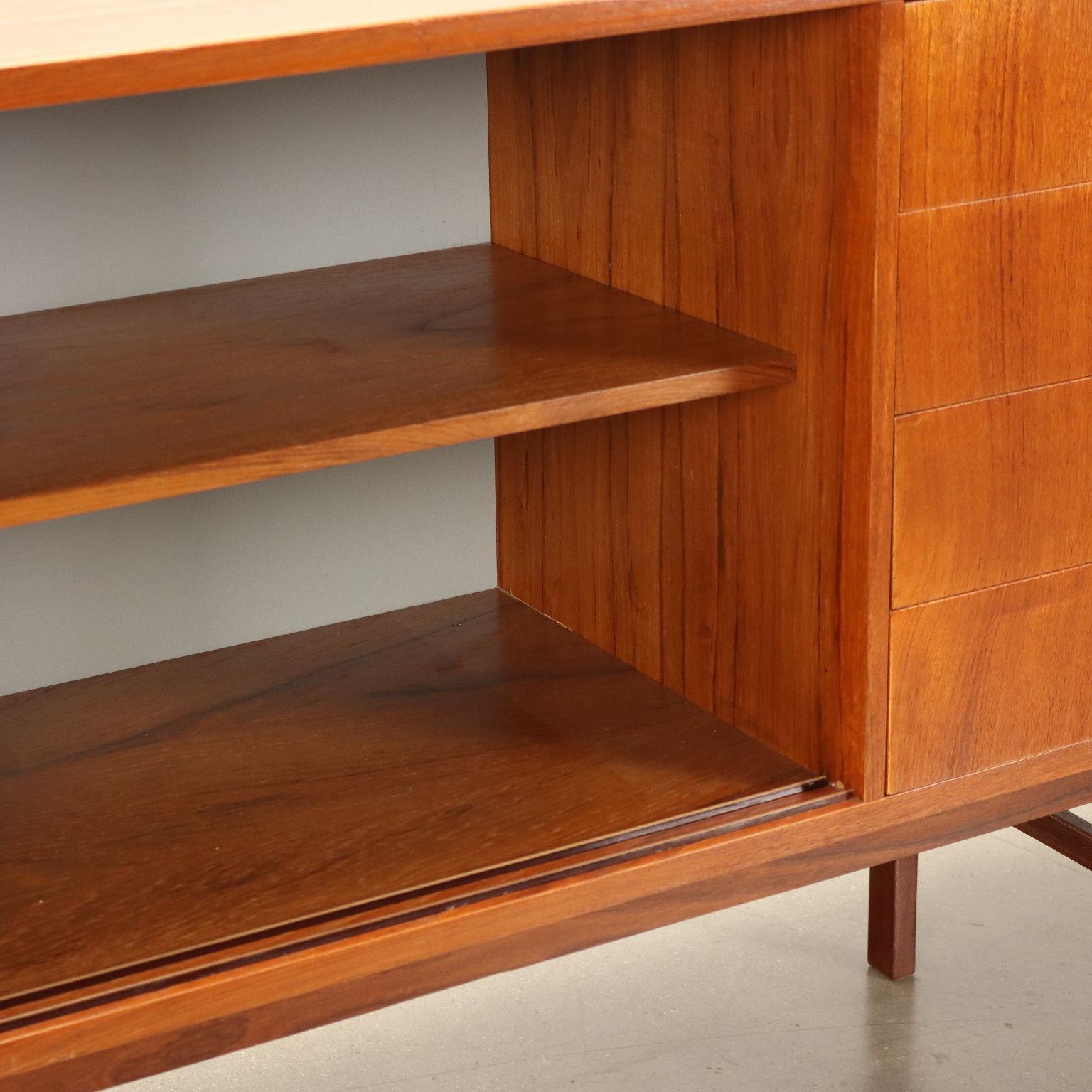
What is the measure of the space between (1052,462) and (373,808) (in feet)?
1.83

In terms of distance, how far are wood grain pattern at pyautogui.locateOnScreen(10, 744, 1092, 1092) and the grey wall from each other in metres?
0.49

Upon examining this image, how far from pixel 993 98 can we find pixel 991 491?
0.28m

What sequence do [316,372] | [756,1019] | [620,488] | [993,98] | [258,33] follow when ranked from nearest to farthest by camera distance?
[258,33]
[993,98]
[316,372]
[620,488]
[756,1019]

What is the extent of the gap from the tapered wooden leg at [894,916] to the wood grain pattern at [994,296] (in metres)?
0.75

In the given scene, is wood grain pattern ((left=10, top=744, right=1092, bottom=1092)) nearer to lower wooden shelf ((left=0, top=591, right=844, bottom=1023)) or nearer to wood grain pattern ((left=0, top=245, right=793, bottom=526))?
lower wooden shelf ((left=0, top=591, right=844, bottom=1023))

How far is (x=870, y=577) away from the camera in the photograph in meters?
1.24

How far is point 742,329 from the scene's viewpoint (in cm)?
132

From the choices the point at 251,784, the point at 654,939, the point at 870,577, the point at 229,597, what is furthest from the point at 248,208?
the point at 654,939

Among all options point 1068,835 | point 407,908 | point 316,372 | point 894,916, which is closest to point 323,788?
point 407,908

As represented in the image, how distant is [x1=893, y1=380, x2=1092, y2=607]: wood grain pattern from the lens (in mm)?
1237

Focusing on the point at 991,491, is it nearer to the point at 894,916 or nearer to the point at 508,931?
the point at 508,931

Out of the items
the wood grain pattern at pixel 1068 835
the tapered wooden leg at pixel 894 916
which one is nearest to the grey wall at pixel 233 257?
the tapered wooden leg at pixel 894 916

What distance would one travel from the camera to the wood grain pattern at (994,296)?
3.89 feet

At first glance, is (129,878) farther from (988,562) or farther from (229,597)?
(988,562)
